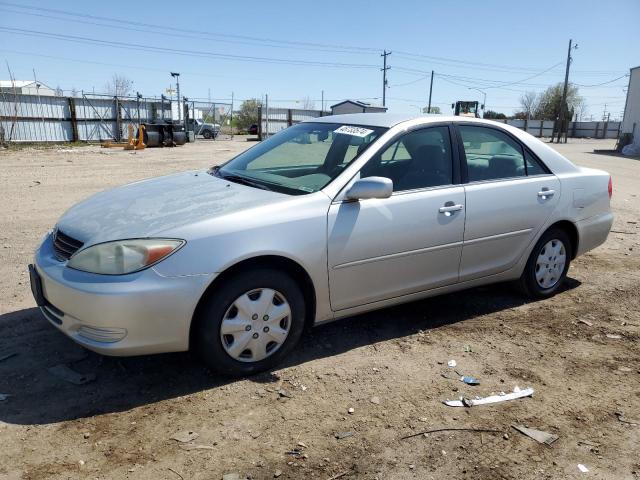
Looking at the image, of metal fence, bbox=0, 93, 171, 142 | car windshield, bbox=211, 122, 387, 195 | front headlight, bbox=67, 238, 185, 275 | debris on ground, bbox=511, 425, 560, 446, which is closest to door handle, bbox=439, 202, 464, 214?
car windshield, bbox=211, 122, 387, 195

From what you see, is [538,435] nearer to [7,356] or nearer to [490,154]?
[490,154]

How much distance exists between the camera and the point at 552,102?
2805 inches

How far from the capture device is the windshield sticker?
13.1ft

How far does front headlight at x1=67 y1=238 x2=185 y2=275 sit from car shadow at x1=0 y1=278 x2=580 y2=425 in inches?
30.4

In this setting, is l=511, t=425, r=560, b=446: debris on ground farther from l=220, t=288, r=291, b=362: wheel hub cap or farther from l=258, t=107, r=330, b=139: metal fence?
l=258, t=107, r=330, b=139: metal fence

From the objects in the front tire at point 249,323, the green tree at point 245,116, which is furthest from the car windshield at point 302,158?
the green tree at point 245,116

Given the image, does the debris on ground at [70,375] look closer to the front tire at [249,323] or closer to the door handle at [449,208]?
the front tire at [249,323]

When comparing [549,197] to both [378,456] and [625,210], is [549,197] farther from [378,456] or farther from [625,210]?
[625,210]

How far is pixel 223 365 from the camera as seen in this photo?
3.21 m

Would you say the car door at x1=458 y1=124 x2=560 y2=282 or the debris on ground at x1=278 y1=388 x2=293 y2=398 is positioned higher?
the car door at x1=458 y1=124 x2=560 y2=282

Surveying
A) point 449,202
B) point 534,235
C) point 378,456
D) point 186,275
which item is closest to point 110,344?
point 186,275

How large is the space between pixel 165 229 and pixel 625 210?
9.40 m

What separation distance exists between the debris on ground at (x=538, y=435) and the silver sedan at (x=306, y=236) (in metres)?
1.28

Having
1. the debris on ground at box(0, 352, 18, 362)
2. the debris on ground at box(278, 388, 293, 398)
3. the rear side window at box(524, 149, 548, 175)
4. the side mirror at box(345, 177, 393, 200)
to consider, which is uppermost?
the rear side window at box(524, 149, 548, 175)
